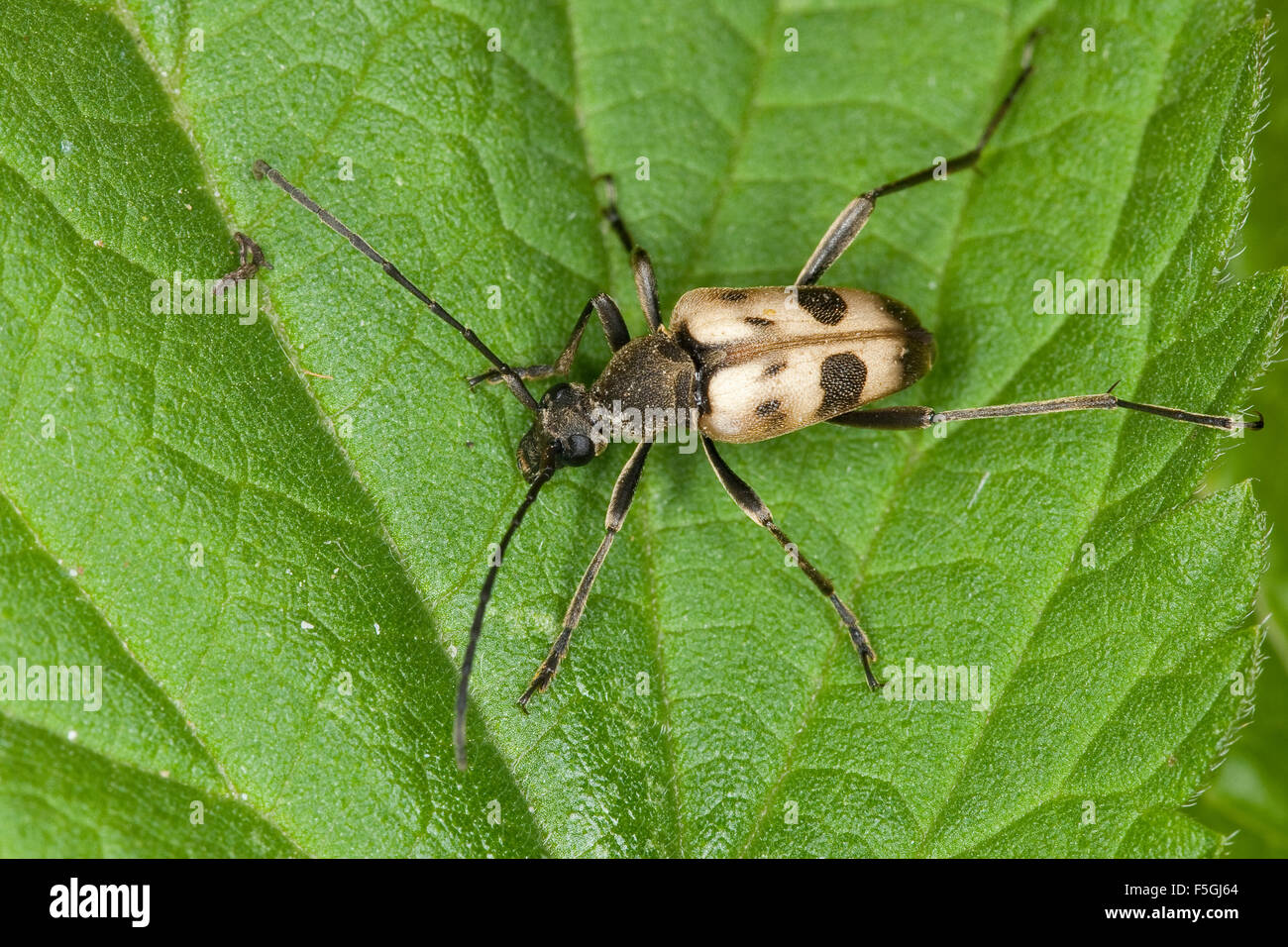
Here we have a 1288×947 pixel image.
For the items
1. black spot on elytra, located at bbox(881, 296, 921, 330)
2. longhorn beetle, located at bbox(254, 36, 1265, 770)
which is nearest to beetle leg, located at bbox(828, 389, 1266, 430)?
longhorn beetle, located at bbox(254, 36, 1265, 770)

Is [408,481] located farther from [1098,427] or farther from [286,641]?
[1098,427]

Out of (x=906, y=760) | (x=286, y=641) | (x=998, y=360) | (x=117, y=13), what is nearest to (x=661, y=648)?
(x=906, y=760)

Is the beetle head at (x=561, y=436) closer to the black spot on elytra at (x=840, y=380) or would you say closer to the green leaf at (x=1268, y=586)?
the black spot on elytra at (x=840, y=380)

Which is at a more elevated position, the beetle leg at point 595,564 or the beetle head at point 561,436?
the beetle head at point 561,436

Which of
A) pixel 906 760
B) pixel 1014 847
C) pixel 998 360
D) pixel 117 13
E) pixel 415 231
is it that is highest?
pixel 117 13

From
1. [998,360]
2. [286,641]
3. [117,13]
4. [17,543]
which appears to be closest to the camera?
[17,543]

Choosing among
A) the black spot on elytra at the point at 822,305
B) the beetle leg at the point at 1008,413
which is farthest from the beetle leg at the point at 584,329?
the beetle leg at the point at 1008,413
